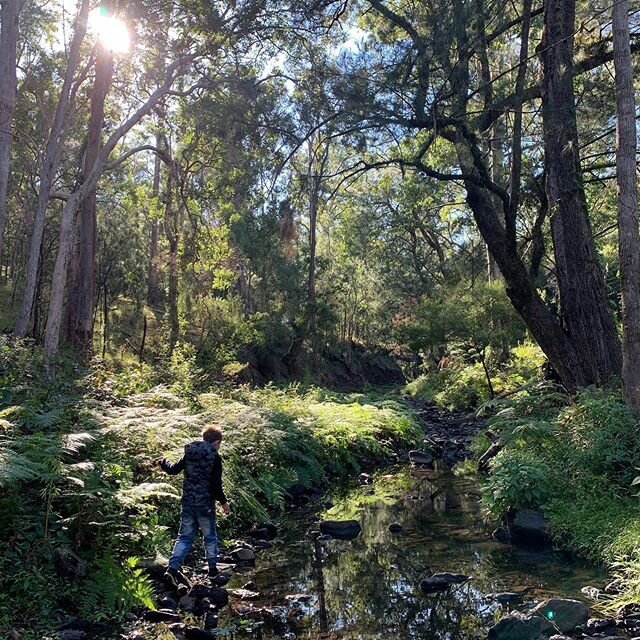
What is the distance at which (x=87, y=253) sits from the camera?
1634 centimetres

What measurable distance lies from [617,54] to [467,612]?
28.9 ft

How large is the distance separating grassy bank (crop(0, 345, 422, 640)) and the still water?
105 centimetres

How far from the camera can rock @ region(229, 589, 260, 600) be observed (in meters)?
5.81

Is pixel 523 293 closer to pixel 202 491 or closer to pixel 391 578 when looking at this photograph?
pixel 391 578

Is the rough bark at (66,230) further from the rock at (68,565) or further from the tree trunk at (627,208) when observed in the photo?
the tree trunk at (627,208)

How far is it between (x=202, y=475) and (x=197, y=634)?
71.2 inches

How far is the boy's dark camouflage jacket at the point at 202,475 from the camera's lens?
6.41 metres

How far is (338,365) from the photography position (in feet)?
129

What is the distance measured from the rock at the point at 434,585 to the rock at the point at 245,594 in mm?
1668

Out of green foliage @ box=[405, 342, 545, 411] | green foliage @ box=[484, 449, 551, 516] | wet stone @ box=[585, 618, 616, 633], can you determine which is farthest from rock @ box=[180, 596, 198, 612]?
green foliage @ box=[405, 342, 545, 411]

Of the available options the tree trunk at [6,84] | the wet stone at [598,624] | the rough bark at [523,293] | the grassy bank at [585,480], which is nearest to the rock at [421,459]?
the rough bark at [523,293]

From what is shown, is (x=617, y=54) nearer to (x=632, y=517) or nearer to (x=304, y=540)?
(x=632, y=517)

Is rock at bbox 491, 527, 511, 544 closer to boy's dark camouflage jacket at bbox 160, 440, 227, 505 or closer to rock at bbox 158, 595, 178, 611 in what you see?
boy's dark camouflage jacket at bbox 160, 440, 227, 505

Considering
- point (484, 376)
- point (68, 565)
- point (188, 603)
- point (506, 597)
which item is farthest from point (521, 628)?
point (484, 376)
